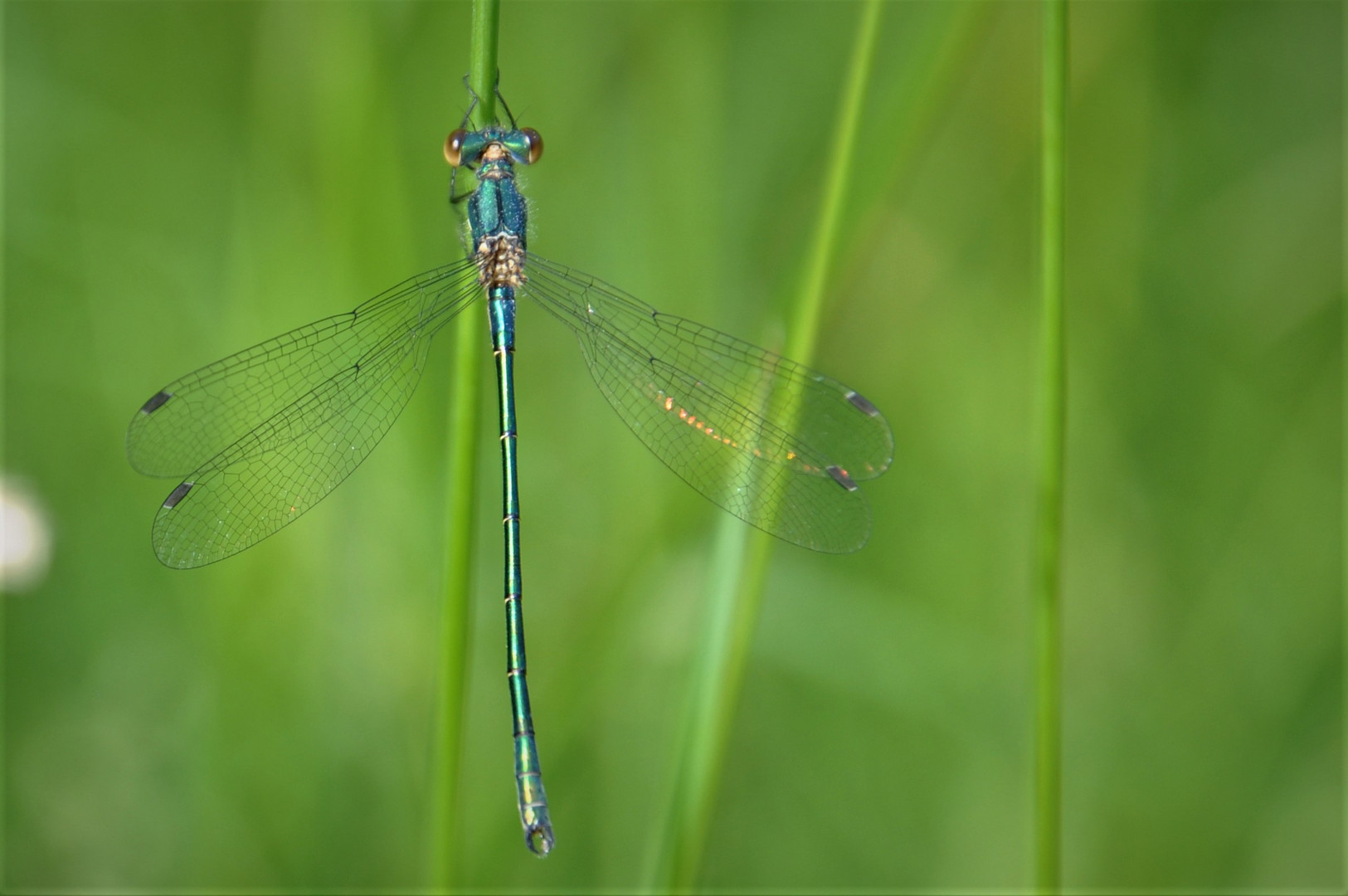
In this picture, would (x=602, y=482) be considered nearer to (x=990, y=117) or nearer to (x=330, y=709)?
(x=330, y=709)

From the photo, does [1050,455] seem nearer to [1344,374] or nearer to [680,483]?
[680,483]

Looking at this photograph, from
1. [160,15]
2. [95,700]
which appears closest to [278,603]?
[95,700]

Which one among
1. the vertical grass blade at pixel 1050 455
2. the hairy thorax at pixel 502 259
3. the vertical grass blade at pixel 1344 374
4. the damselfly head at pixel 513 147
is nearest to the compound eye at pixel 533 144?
the damselfly head at pixel 513 147

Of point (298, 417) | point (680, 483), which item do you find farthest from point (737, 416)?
point (298, 417)

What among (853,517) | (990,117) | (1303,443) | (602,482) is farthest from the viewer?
(990,117)

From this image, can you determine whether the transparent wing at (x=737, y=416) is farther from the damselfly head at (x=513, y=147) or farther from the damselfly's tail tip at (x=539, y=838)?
the damselfly's tail tip at (x=539, y=838)
